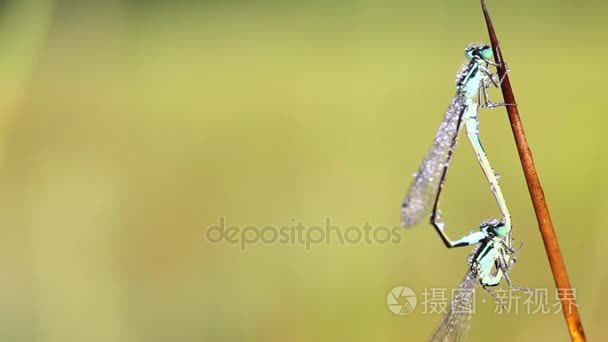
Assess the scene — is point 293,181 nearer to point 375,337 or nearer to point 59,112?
point 375,337

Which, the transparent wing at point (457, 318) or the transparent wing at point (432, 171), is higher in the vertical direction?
the transparent wing at point (432, 171)

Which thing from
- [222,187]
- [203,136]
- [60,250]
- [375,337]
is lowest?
[375,337]

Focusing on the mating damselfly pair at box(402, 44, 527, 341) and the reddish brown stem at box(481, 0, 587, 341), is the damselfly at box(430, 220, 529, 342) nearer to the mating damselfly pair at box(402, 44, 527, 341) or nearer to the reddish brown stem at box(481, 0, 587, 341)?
the mating damselfly pair at box(402, 44, 527, 341)

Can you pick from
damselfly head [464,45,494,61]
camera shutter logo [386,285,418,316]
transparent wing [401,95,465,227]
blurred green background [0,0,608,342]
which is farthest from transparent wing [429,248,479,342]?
camera shutter logo [386,285,418,316]

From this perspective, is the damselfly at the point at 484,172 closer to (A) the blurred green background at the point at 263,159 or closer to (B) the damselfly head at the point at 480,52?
(B) the damselfly head at the point at 480,52

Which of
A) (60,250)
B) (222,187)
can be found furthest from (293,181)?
(60,250)

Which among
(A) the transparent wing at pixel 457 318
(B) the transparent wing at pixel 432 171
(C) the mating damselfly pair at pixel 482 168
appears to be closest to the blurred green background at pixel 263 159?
(A) the transparent wing at pixel 457 318
